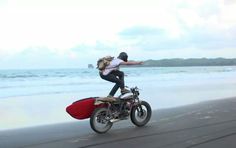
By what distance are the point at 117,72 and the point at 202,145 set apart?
331 cm

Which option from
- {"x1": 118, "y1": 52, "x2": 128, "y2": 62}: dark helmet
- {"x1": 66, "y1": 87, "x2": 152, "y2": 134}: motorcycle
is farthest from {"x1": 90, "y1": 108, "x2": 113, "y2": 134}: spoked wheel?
{"x1": 118, "y1": 52, "x2": 128, "y2": 62}: dark helmet

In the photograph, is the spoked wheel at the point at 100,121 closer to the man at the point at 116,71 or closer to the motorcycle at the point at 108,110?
the motorcycle at the point at 108,110

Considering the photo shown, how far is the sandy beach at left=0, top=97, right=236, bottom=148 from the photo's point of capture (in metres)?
8.57

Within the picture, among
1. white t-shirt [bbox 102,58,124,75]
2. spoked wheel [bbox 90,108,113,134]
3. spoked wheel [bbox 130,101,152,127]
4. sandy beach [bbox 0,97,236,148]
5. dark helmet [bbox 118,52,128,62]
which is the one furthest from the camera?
spoked wheel [bbox 130,101,152,127]

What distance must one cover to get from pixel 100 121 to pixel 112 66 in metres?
1.37

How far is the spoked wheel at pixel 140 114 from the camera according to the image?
11060mm

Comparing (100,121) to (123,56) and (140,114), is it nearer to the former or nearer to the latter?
(140,114)

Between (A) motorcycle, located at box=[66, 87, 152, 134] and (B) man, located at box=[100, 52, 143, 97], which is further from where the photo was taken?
(B) man, located at box=[100, 52, 143, 97]

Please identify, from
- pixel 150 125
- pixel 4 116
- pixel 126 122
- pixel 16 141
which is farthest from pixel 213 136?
pixel 4 116

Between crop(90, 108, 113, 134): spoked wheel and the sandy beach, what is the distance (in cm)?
15

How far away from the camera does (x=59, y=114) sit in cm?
1452

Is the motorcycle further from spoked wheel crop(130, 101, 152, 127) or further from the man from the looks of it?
the man

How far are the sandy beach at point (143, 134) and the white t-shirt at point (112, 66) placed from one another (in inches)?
56.5

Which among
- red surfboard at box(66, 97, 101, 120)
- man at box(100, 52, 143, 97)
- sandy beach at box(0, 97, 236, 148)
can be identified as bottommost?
sandy beach at box(0, 97, 236, 148)
